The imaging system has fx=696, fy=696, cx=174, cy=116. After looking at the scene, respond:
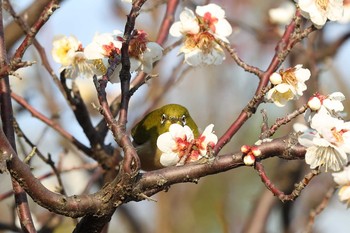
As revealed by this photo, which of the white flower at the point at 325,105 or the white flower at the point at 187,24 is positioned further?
the white flower at the point at 187,24

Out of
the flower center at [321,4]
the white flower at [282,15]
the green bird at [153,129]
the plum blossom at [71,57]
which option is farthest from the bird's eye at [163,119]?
the white flower at [282,15]

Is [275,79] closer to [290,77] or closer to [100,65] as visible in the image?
[290,77]

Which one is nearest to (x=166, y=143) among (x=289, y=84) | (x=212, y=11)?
(x=289, y=84)

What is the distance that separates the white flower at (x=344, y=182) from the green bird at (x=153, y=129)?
87 centimetres

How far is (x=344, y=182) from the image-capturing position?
209cm

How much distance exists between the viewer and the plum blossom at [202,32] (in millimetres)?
2277

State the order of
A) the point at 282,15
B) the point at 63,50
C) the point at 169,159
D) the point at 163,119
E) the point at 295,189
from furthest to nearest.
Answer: the point at 282,15
the point at 163,119
the point at 63,50
the point at 169,159
the point at 295,189

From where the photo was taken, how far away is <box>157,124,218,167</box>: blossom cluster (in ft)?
6.71

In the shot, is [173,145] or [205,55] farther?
[205,55]

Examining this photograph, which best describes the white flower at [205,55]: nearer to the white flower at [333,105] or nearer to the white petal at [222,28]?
the white petal at [222,28]

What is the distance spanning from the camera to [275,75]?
6.65ft

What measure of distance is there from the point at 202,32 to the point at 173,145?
0.45m

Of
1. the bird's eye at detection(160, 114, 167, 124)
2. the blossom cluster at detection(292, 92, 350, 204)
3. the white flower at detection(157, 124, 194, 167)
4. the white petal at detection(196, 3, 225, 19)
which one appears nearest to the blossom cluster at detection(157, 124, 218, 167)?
the white flower at detection(157, 124, 194, 167)

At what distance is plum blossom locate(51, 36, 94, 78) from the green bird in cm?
49
